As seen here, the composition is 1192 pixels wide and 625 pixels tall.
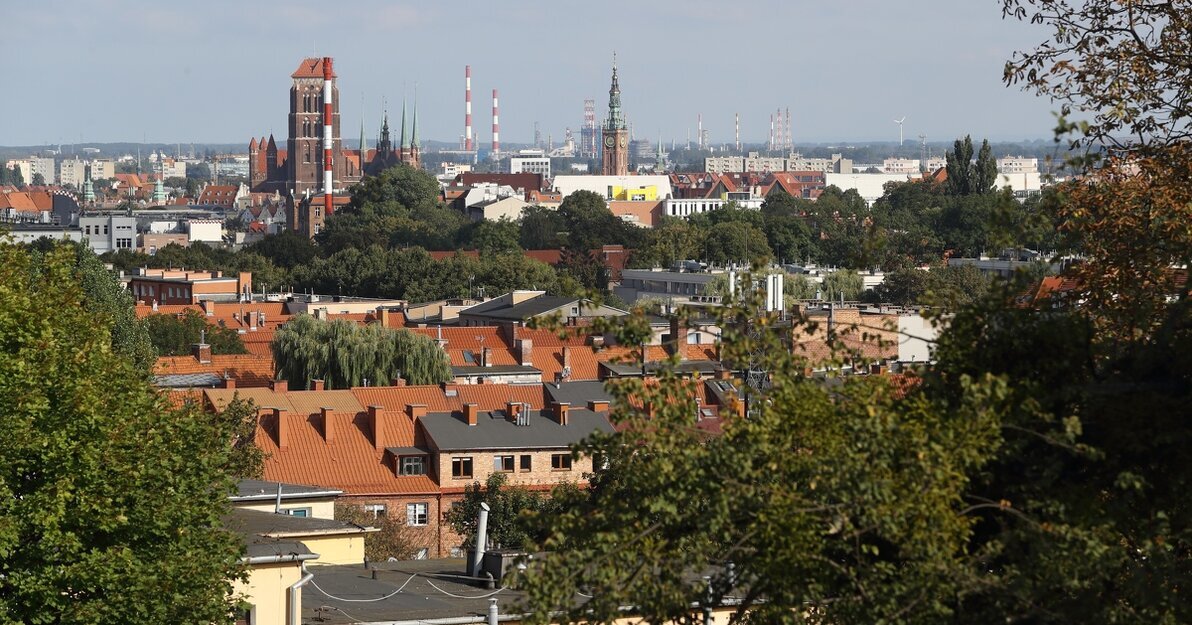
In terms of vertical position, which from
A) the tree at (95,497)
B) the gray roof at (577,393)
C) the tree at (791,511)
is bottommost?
the gray roof at (577,393)

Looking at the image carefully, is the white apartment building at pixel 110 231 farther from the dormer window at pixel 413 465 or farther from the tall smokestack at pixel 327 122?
the dormer window at pixel 413 465

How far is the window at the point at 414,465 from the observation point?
125 ft

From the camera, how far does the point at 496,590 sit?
20328mm

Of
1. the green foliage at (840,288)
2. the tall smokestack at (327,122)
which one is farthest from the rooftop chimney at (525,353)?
the tall smokestack at (327,122)

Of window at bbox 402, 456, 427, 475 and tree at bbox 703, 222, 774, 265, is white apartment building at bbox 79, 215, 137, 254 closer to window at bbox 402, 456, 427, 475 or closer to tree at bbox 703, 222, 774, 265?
tree at bbox 703, 222, 774, 265

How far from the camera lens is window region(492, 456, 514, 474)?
38.6 metres

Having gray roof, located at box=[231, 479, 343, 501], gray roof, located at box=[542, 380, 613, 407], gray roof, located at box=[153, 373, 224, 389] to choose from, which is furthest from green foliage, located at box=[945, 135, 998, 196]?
gray roof, located at box=[231, 479, 343, 501]

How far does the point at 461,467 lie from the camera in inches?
1510

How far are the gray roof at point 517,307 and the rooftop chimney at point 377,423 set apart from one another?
23.8m

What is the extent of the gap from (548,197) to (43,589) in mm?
170868

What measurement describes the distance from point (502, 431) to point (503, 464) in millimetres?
947

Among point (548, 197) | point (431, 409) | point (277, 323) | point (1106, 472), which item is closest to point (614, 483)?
point (1106, 472)

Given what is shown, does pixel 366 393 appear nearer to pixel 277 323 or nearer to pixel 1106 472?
pixel 277 323

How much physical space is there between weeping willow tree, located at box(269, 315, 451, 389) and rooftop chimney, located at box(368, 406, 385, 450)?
11.1 meters
